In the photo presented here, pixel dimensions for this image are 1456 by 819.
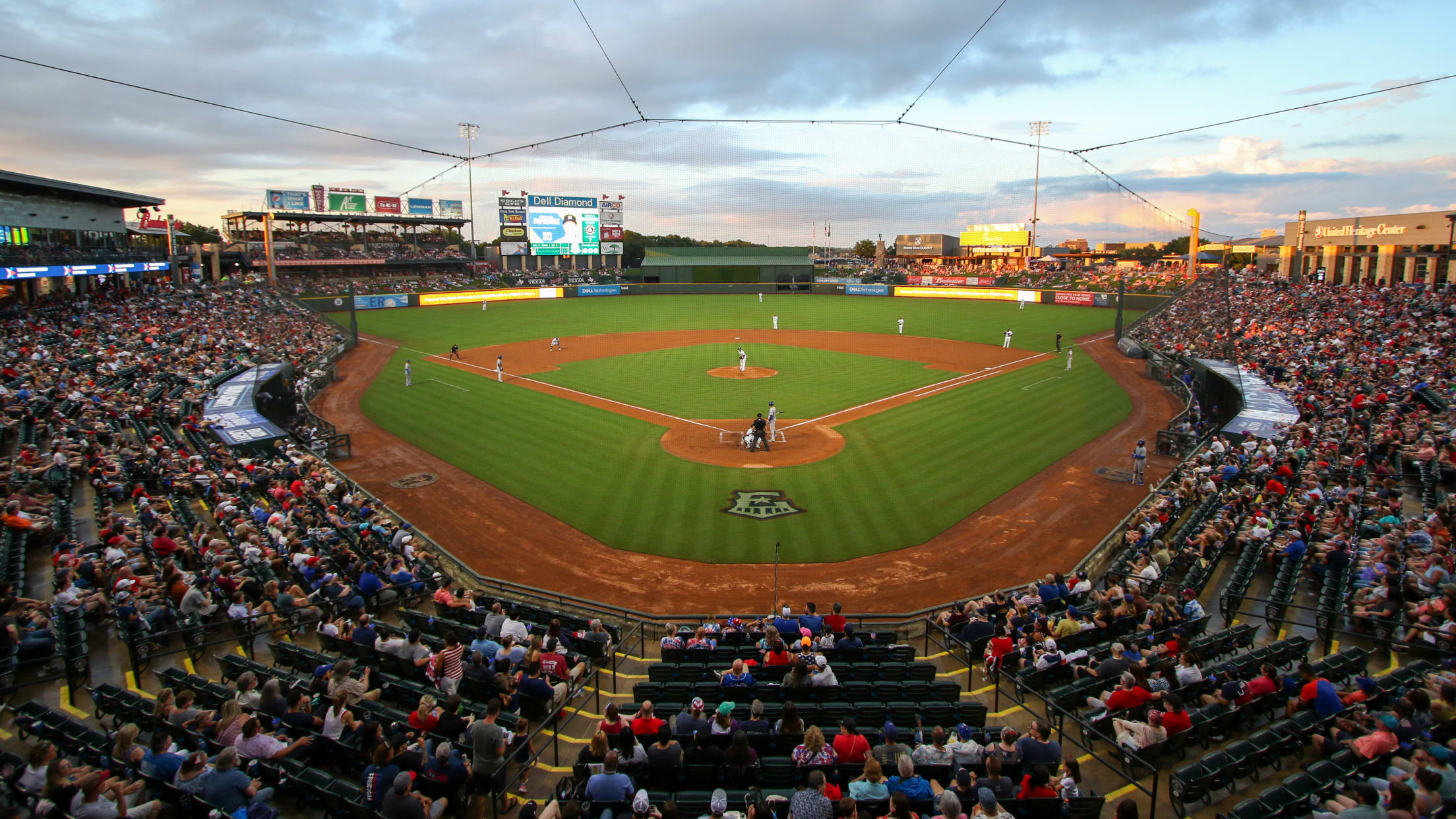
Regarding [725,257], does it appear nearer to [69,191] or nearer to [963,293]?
[963,293]

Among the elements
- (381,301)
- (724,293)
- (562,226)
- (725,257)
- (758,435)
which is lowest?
(758,435)

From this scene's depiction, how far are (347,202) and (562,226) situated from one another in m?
26.3

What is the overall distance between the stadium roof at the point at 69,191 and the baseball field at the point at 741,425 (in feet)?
58.2

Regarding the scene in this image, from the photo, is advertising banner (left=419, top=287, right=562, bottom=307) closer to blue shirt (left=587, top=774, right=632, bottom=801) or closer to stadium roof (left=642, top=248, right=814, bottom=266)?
stadium roof (left=642, top=248, right=814, bottom=266)

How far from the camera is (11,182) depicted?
121ft

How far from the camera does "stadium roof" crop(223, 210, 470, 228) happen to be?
80.9m

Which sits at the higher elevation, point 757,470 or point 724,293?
point 724,293

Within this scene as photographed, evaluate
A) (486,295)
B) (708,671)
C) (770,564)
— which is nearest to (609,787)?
(708,671)

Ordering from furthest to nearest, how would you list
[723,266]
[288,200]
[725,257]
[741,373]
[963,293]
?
[725,257], [723,266], [963,293], [288,200], [741,373]

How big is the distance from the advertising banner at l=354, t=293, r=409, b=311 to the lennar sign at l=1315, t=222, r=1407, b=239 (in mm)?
88026

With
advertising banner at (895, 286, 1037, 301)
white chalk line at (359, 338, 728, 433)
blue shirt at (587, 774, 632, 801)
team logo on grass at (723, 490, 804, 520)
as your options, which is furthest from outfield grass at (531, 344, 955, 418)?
advertising banner at (895, 286, 1037, 301)

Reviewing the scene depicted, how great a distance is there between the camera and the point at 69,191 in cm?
Answer: 4191

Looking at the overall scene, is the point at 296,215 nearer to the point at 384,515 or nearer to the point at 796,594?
the point at 384,515

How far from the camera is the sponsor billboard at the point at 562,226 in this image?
8731 cm
